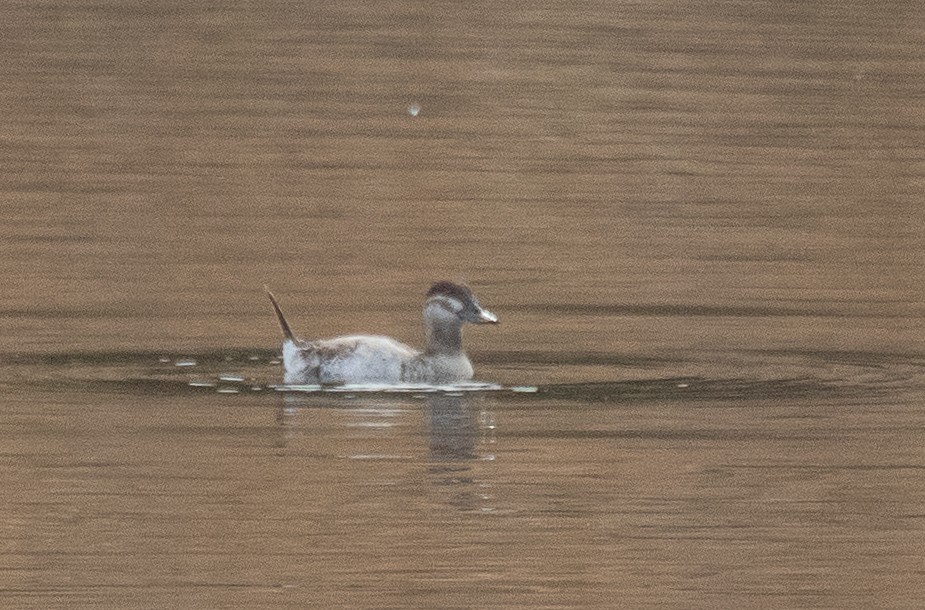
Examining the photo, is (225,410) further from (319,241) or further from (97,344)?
(319,241)

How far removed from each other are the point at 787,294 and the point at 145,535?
22.0ft

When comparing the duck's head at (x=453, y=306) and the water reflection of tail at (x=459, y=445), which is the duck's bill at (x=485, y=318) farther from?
the water reflection of tail at (x=459, y=445)

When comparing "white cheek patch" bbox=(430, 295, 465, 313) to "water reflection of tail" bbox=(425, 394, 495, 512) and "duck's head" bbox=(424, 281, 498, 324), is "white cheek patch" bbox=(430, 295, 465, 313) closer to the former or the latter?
"duck's head" bbox=(424, 281, 498, 324)

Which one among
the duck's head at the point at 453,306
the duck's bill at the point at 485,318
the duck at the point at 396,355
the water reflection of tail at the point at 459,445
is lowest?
the water reflection of tail at the point at 459,445

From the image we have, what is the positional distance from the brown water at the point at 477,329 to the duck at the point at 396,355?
19 cm

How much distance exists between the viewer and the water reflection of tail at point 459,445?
11.3m

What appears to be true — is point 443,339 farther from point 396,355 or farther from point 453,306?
point 396,355

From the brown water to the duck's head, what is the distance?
358mm

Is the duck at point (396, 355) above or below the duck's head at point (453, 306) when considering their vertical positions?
below

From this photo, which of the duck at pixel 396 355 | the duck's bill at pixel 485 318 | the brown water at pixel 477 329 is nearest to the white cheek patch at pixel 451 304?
the duck at pixel 396 355

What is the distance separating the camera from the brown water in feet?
33.6

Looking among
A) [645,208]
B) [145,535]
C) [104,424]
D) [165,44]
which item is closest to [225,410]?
[104,424]

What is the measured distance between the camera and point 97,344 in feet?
47.1

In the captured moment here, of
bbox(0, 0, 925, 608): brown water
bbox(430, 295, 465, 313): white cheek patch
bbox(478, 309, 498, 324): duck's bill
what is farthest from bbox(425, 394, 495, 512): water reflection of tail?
bbox(430, 295, 465, 313): white cheek patch
